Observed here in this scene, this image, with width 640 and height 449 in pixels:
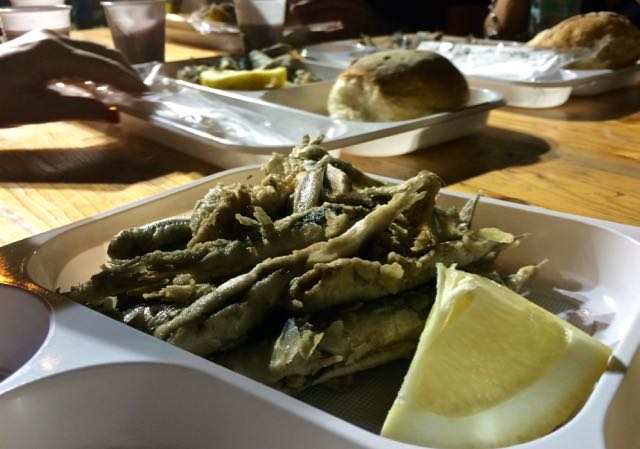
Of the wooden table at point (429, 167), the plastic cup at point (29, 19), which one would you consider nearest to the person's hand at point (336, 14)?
the plastic cup at point (29, 19)

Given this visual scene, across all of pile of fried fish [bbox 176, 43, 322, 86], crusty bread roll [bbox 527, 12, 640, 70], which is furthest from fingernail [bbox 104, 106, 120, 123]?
crusty bread roll [bbox 527, 12, 640, 70]

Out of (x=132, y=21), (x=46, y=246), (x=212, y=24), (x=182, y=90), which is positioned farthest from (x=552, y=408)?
(x=212, y=24)

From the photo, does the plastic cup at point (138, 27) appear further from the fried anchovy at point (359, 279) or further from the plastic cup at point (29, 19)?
the fried anchovy at point (359, 279)

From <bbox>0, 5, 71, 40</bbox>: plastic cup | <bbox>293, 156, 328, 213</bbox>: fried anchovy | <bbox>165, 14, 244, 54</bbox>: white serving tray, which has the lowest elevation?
<bbox>165, 14, 244, 54</bbox>: white serving tray

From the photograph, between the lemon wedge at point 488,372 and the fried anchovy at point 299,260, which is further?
the fried anchovy at point 299,260

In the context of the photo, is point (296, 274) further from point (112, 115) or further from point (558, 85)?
point (558, 85)

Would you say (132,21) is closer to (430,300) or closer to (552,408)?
(430,300)

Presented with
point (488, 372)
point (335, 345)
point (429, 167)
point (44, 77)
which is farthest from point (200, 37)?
point (488, 372)

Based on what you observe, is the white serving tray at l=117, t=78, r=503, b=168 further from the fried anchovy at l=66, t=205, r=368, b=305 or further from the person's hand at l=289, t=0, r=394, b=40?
the person's hand at l=289, t=0, r=394, b=40
